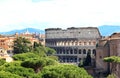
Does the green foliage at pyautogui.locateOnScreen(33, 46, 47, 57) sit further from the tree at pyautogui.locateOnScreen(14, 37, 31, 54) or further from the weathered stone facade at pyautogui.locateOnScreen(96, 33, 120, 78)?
the weathered stone facade at pyautogui.locateOnScreen(96, 33, 120, 78)

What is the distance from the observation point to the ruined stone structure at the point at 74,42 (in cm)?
11957

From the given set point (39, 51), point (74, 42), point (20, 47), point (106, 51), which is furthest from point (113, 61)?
point (74, 42)

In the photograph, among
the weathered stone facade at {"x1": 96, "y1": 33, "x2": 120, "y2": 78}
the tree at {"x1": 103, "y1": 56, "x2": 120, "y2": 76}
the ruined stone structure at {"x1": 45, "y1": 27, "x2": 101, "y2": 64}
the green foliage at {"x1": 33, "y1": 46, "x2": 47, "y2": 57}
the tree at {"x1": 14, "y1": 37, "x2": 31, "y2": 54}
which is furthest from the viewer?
the ruined stone structure at {"x1": 45, "y1": 27, "x2": 101, "y2": 64}

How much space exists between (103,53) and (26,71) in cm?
2102

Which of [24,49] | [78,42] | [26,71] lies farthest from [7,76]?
[78,42]

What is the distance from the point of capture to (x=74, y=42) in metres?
124

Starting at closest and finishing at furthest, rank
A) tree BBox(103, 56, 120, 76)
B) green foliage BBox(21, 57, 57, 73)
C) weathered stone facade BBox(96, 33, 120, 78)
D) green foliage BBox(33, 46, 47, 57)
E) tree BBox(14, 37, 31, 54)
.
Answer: green foliage BBox(21, 57, 57, 73), tree BBox(103, 56, 120, 76), weathered stone facade BBox(96, 33, 120, 78), green foliage BBox(33, 46, 47, 57), tree BBox(14, 37, 31, 54)

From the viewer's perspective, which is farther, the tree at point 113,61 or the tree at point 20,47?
the tree at point 20,47

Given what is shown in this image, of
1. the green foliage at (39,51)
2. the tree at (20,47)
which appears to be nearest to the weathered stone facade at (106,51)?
the green foliage at (39,51)

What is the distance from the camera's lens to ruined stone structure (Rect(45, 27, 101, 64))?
120 meters

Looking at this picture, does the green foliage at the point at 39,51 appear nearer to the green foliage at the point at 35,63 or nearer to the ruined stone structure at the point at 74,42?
the ruined stone structure at the point at 74,42

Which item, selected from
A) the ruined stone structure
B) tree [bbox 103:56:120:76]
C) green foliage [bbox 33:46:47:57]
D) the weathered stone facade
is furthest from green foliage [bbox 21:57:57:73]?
the ruined stone structure

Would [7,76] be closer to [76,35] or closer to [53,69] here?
[53,69]

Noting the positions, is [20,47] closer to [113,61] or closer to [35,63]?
[113,61]
